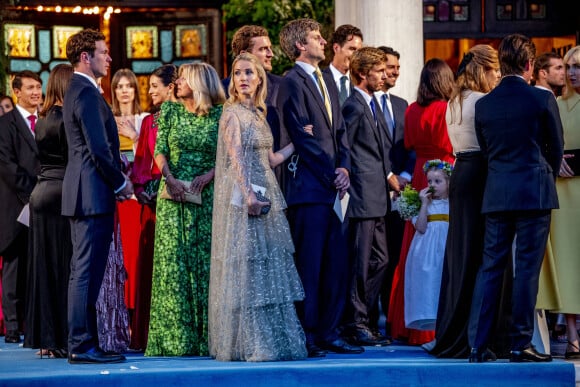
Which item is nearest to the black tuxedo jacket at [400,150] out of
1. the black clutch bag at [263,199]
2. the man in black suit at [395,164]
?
the man in black suit at [395,164]

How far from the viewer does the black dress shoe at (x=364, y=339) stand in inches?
424

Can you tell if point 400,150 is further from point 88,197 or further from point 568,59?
point 88,197

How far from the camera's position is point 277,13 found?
54.2 feet

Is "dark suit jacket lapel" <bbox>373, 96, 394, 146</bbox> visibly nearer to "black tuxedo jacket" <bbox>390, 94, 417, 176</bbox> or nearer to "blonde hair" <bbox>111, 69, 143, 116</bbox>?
"black tuxedo jacket" <bbox>390, 94, 417, 176</bbox>

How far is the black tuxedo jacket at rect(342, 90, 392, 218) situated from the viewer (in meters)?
10.9

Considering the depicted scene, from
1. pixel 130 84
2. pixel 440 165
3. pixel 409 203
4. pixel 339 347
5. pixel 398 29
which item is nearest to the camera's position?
pixel 339 347

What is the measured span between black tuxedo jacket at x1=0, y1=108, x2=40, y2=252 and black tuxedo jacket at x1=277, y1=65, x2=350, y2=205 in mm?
3201

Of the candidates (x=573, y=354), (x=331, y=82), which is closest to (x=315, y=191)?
(x=331, y=82)

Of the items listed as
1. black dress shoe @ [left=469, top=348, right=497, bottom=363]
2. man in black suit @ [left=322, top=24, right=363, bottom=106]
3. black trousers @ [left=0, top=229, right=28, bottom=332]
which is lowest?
black dress shoe @ [left=469, top=348, right=497, bottom=363]

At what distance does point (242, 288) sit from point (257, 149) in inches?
37.9

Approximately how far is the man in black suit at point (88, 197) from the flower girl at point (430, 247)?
2373mm

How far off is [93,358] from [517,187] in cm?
306

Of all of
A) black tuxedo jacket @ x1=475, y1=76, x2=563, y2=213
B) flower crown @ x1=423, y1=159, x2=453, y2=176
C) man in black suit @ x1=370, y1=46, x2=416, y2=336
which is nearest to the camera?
black tuxedo jacket @ x1=475, y1=76, x2=563, y2=213

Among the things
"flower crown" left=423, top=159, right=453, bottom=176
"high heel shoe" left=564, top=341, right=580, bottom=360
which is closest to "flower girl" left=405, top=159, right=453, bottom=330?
"flower crown" left=423, top=159, right=453, bottom=176
